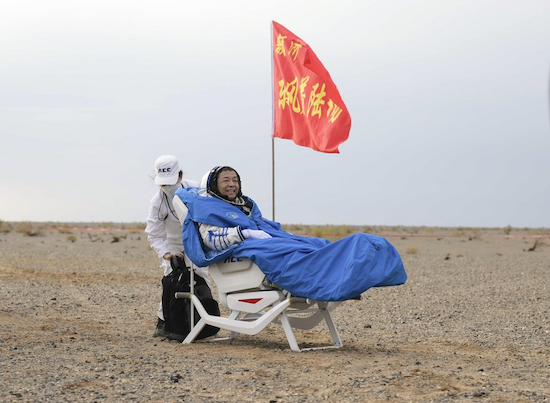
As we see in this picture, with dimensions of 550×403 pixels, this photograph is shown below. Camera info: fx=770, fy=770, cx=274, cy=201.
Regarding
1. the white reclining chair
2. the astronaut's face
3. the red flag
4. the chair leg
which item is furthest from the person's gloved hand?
the red flag

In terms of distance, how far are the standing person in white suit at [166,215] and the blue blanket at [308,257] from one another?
0.79 metres

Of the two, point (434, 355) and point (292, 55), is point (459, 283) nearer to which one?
point (292, 55)

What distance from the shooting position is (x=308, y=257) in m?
7.40

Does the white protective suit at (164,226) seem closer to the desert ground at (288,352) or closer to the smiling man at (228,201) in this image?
the smiling man at (228,201)

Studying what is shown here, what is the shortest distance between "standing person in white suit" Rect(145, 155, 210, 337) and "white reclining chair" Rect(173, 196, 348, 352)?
55 centimetres

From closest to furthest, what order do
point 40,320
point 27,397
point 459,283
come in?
point 27,397 < point 40,320 < point 459,283

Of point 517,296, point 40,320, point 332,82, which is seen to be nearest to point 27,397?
point 40,320

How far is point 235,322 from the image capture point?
809cm

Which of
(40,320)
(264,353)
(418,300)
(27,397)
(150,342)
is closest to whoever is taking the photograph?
(27,397)

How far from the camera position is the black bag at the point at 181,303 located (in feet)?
28.7

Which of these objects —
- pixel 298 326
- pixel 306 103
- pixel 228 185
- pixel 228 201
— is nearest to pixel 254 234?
pixel 228 201

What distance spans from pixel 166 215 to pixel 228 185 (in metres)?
1.15

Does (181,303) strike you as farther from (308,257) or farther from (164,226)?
(308,257)

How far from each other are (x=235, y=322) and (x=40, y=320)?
13.1 ft
